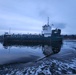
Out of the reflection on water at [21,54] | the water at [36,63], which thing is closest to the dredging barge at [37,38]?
the reflection on water at [21,54]

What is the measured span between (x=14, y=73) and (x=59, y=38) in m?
40.7

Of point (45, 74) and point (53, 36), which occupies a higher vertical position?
point (53, 36)

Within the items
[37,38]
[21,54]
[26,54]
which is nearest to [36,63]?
[26,54]

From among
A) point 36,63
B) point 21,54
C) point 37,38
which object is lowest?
point 36,63

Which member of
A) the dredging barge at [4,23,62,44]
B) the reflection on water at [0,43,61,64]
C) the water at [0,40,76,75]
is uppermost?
the dredging barge at [4,23,62,44]

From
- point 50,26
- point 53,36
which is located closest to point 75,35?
point 50,26

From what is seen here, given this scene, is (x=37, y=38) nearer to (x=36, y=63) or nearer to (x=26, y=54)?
(x=26, y=54)

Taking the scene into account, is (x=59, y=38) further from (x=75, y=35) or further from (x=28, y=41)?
(x=75, y=35)

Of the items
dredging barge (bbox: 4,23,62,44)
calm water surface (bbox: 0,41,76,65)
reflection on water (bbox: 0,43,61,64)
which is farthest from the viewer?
dredging barge (bbox: 4,23,62,44)

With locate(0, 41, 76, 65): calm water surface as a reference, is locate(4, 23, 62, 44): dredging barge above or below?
above

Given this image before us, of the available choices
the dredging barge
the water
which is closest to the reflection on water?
the water

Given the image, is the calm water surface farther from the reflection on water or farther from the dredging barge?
the dredging barge

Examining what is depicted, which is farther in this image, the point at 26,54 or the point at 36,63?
the point at 26,54

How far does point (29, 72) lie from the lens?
435 inches
